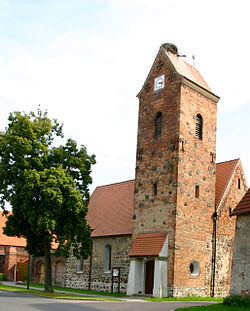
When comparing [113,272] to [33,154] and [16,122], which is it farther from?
[16,122]

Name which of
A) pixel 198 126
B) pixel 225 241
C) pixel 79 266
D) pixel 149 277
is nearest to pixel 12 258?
pixel 79 266

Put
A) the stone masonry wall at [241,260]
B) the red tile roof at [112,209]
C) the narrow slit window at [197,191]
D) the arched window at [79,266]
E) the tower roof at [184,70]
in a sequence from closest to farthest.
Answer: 1. the stone masonry wall at [241,260]
2. the narrow slit window at [197,191]
3. the tower roof at [184,70]
4. the red tile roof at [112,209]
5. the arched window at [79,266]

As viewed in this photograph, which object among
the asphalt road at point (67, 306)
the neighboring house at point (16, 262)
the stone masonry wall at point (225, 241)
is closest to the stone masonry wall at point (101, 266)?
the stone masonry wall at point (225, 241)

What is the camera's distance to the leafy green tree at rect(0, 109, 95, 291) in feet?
78.5

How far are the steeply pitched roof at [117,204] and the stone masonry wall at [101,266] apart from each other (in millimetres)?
674

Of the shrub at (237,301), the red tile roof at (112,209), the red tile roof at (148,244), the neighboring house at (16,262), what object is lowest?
the neighboring house at (16,262)

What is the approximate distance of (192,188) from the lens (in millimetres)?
26562

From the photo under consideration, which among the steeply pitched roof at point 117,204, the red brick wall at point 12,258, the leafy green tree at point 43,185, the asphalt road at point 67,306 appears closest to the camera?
the asphalt road at point 67,306

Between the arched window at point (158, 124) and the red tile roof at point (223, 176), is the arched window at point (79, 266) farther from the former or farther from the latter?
the arched window at point (158, 124)

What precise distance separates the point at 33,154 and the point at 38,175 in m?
1.98

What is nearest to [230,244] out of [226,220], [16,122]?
[226,220]

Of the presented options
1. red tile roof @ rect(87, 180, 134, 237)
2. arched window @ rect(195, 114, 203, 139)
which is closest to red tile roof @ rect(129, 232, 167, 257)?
red tile roof @ rect(87, 180, 134, 237)

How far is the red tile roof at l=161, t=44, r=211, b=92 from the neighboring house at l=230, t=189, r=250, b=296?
12825mm

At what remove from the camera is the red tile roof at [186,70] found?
28250mm
